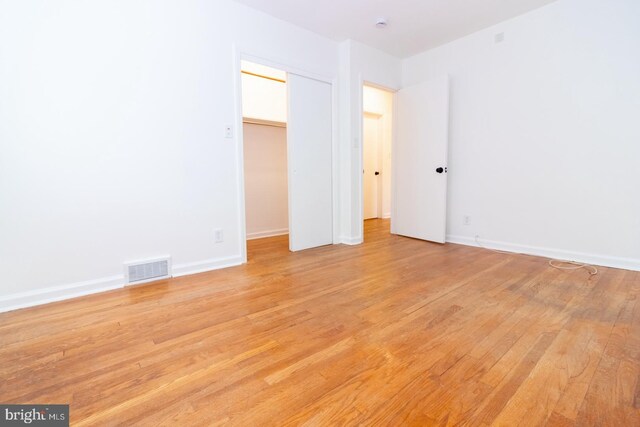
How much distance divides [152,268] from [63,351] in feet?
3.46

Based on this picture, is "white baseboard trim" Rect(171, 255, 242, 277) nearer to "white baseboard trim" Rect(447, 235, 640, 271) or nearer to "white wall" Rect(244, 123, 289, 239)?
"white wall" Rect(244, 123, 289, 239)

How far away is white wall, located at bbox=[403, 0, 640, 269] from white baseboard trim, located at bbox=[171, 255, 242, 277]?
280 cm

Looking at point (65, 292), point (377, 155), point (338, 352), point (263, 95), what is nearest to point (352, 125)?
point (263, 95)

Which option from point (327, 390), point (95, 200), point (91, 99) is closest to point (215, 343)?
point (327, 390)

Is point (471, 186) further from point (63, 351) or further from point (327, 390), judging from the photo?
point (63, 351)

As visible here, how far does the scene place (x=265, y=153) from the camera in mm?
4387

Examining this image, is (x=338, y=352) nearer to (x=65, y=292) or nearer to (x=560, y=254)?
(x=65, y=292)

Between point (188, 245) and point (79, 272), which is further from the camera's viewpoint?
point (188, 245)

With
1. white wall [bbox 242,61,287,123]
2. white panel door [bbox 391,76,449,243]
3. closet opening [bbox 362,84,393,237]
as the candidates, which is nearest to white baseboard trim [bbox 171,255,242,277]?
white wall [bbox 242,61,287,123]

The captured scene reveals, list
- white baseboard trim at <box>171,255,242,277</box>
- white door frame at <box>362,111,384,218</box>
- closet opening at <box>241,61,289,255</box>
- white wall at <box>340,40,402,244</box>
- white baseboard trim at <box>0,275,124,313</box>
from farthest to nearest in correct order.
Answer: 1. white door frame at <box>362,111,384,218</box>
2. closet opening at <box>241,61,289,255</box>
3. white wall at <box>340,40,402,244</box>
4. white baseboard trim at <box>171,255,242,277</box>
5. white baseboard trim at <box>0,275,124,313</box>

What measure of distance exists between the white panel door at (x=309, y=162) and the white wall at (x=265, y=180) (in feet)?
3.16

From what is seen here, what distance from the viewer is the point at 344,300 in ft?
7.00

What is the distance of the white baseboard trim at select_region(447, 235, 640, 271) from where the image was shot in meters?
2.76

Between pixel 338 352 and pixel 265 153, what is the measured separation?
339 centimetres
